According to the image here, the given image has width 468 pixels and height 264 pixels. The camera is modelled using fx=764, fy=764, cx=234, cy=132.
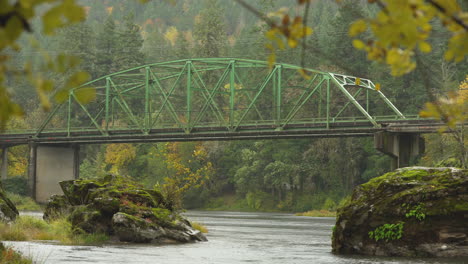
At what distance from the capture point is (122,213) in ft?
91.4

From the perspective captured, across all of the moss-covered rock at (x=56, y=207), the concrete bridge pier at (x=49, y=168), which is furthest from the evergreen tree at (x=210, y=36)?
the moss-covered rock at (x=56, y=207)

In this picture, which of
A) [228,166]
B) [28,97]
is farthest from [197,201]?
[28,97]

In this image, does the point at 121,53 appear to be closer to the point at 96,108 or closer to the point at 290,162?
the point at 96,108

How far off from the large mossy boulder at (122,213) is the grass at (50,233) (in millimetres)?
457

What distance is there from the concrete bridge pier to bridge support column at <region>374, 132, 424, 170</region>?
40.6m

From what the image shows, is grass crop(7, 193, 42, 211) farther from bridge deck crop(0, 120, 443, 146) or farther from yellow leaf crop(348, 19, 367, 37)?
yellow leaf crop(348, 19, 367, 37)

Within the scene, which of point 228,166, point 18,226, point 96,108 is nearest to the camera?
point 18,226

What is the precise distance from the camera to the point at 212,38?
432ft

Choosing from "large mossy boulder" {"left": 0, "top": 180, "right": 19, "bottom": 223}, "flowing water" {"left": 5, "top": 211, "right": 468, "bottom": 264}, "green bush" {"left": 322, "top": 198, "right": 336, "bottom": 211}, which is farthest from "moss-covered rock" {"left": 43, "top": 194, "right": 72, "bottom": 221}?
"green bush" {"left": 322, "top": 198, "right": 336, "bottom": 211}

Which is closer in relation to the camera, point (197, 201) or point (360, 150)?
point (360, 150)

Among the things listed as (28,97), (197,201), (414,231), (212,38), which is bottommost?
(197,201)

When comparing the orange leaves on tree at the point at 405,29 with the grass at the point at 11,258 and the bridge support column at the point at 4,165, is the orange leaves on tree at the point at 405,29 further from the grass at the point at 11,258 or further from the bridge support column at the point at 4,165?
the bridge support column at the point at 4,165

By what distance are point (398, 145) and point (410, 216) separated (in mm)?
43870

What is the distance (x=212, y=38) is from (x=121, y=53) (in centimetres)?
1579
